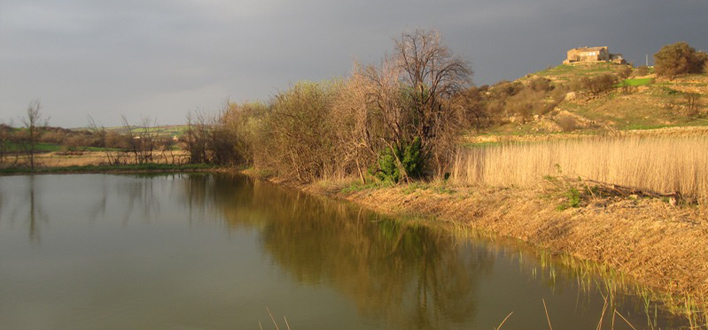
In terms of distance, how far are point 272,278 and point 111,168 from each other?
33365 mm

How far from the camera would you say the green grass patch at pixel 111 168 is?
3294 centimetres

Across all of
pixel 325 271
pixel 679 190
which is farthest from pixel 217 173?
pixel 679 190

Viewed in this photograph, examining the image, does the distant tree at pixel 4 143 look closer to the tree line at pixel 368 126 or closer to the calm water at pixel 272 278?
the tree line at pixel 368 126

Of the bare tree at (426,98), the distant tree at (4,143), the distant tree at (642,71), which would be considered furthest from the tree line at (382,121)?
the distant tree at (642,71)

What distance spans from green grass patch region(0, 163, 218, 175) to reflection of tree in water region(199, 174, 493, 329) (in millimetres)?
24964

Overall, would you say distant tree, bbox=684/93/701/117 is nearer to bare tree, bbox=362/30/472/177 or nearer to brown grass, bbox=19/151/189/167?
bare tree, bbox=362/30/472/177

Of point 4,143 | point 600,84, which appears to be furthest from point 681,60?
point 4,143

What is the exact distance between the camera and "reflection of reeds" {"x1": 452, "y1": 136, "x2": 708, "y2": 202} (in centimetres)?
949

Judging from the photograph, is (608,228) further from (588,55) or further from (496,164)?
(588,55)

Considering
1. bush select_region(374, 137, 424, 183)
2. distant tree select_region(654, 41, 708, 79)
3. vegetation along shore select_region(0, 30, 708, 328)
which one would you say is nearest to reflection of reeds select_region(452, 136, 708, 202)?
vegetation along shore select_region(0, 30, 708, 328)

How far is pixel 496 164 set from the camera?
45.5ft

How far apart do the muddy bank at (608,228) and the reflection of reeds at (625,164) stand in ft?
3.40

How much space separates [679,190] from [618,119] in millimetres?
26694

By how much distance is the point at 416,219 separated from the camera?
1270 cm
